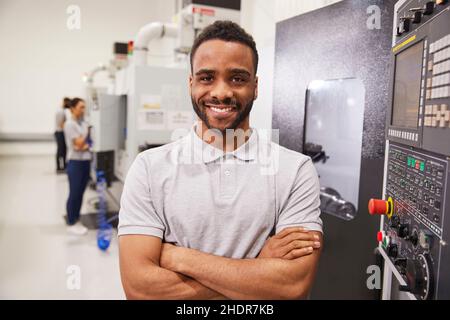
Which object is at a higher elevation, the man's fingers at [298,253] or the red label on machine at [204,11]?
the red label on machine at [204,11]

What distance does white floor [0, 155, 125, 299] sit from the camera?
237 cm

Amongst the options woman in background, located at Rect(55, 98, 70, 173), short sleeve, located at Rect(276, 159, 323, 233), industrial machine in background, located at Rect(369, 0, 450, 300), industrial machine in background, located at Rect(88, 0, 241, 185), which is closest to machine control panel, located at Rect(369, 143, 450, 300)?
industrial machine in background, located at Rect(369, 0, 450, 300)

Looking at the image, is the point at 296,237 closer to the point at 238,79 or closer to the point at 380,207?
the point at 380,207

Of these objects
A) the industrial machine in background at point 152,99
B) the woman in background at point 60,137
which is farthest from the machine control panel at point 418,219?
the woman in background at point 60,137

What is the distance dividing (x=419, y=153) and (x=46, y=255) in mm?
2921

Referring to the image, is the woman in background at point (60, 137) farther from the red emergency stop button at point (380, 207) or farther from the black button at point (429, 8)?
the black button at point (429, 8)

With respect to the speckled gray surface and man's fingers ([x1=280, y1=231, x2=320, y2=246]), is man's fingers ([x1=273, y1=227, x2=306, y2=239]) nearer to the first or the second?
man's fingers ([x1=280, y1=231, x2=320, y2=246])

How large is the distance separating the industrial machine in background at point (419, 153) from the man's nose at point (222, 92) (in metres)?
0.45

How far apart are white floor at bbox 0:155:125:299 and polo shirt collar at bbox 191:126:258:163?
0.95 m

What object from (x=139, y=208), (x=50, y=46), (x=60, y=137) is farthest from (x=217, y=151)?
(x=60, y=137)

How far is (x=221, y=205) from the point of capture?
1.01 meters

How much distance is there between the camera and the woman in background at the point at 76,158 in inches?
126
